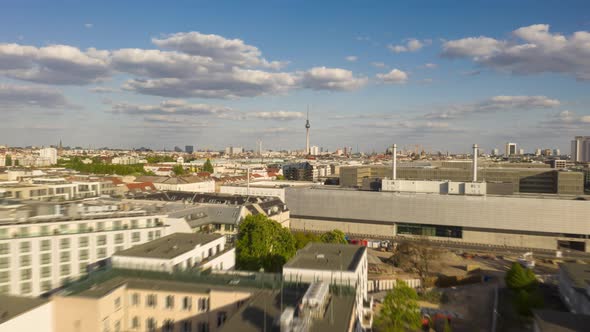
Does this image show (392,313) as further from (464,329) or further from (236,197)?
(236,197)

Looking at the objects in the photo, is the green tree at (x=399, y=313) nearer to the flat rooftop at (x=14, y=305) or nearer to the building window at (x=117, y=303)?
the building window at (x=117, y=303)

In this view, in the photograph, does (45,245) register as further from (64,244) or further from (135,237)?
(135,237)

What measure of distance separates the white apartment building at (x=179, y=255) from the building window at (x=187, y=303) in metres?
2.77

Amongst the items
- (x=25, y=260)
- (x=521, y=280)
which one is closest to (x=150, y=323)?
(x=25, y=260)

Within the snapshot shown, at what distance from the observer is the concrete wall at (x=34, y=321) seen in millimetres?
15480

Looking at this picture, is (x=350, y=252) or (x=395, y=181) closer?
(x=350, y=252)

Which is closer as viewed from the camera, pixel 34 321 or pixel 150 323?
pixel 34 321

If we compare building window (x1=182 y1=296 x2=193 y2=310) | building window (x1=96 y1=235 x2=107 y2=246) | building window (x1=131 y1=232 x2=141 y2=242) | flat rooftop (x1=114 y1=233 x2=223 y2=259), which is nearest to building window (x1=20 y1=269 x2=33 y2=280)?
building window (x1=96 y1=235 x2=107 y2=246)

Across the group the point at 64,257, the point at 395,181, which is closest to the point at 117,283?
the point at 64,257

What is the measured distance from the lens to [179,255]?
24.3m

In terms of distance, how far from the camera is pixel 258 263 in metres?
32.8

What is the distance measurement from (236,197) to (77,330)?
42.3 meters

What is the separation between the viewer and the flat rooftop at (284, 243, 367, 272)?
22.0 m

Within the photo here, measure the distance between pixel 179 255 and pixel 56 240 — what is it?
8.84 m
